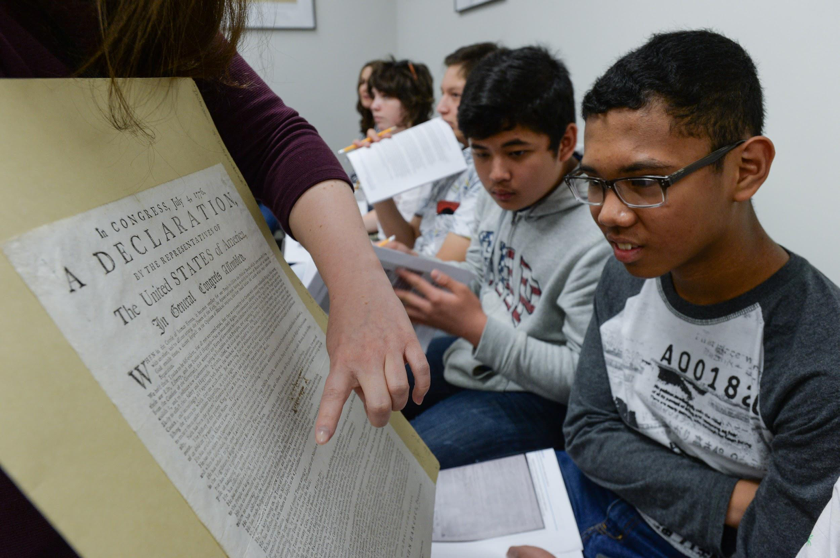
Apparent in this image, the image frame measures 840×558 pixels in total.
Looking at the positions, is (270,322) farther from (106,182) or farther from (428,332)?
(428,332)

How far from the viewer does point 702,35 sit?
2.16ft

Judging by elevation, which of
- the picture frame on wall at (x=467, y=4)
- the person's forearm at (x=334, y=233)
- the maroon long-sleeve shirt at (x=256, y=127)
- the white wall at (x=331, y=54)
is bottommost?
the person's forearm at (x=334, y=233)

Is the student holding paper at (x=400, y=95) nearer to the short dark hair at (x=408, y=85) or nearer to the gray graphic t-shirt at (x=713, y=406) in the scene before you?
the short dark hair at (x=408, y=85)

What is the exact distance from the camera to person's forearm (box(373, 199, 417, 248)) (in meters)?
1.82

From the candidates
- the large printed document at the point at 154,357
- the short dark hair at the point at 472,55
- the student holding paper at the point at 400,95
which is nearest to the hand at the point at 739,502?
the large printed document at the point at 154,357

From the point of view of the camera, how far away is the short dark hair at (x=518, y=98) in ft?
3.45

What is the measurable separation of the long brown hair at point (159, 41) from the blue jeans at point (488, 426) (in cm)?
77

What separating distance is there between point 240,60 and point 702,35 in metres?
0.57

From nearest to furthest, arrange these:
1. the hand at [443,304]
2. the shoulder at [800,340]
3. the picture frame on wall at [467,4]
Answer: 1. the shoulder at [800,340]
2. the hand at [443,304]
3. the picture frame on wall at [467,4]

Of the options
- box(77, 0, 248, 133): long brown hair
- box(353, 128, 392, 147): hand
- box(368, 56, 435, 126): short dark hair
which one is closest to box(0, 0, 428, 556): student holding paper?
box(77, 0, 248, 133): long brown hair

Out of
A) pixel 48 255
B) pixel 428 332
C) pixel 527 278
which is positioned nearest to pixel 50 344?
pixel 48 255

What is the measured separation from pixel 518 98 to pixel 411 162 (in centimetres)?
54

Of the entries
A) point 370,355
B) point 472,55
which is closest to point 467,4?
point 472,55

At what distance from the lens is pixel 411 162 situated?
1536 millimetres
